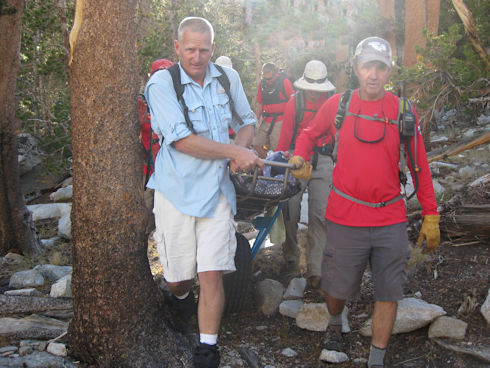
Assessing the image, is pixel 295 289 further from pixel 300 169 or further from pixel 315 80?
pixel 315 80

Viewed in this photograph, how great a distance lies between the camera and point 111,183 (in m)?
3.55

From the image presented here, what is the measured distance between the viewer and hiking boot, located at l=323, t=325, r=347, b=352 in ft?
13.0

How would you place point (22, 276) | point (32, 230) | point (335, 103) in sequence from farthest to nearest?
point (32, 230) < point (22, 276) < point (335, 103)

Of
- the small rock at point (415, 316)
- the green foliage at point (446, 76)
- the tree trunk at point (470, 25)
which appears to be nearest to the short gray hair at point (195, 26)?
the small rock at point (415, 316)

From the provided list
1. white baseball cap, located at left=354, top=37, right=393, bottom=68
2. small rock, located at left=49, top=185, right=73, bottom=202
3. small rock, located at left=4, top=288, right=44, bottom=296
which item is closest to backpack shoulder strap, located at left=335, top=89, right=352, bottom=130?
white baseball cap, located at left=354, top=37, right=393, bottom=68

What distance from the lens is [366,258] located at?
3.71 metres

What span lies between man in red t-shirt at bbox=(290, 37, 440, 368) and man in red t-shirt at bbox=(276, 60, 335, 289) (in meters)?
1.17

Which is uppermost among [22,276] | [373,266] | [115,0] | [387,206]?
[115,0]

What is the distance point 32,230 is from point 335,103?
4957 mm

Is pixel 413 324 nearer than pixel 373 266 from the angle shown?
No

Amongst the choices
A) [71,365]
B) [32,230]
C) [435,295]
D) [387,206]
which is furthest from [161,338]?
[32,230]

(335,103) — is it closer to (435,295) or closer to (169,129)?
(169,129)

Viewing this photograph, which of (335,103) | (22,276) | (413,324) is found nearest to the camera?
(335,103)

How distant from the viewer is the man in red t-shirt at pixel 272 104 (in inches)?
Answer: 334
